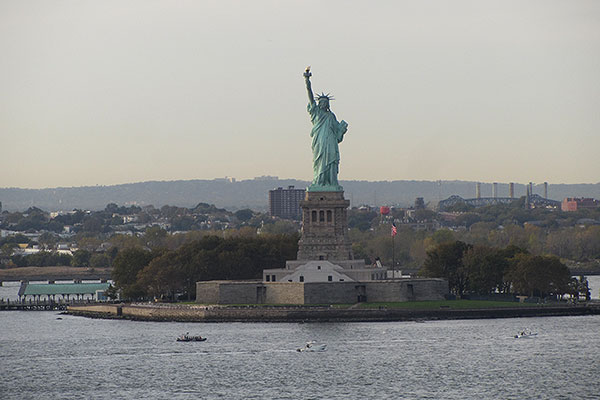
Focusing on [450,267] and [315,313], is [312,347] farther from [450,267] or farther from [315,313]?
[450,267]

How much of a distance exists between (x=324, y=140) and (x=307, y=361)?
30.4 metres

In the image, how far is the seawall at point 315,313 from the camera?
101 metres

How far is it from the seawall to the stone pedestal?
256 inches

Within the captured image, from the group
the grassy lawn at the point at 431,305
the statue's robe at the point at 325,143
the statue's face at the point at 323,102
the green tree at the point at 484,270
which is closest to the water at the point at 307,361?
the grassy lawn at the point at 431,305

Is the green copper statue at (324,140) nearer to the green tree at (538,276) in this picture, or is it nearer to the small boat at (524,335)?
the green tree at (538,276)

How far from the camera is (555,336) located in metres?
91.1

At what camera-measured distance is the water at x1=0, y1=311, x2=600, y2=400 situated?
71875 millimetres

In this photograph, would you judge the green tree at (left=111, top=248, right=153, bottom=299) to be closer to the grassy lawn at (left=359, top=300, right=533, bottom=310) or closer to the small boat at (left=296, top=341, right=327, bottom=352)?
the grassy lawn at (left=359, top=300, right=533, bottom=310)

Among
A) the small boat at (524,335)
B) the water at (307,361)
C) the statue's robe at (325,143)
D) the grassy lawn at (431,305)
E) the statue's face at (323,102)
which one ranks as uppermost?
the statue's face at (323,102)

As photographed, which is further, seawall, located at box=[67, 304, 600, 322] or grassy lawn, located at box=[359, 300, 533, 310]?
grassy lawn, located at box=[359, 300, 533, 310]

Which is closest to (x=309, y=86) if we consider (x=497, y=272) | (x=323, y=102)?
(x=323, y=102)

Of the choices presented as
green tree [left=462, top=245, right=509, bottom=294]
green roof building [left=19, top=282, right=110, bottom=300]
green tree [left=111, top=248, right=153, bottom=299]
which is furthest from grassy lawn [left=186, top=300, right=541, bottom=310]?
green roof building [left=19, top=282, right=110, bottom=300]

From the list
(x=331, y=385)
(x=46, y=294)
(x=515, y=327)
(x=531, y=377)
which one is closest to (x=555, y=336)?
(x=515, y=327)

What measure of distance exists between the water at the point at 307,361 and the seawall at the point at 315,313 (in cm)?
210
